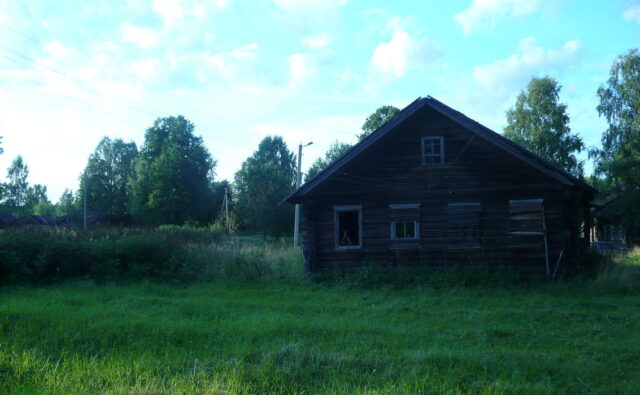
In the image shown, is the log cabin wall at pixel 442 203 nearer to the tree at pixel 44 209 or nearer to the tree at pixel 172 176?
the tree at pixel 172 176

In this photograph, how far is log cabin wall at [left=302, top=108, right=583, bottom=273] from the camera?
1619cm

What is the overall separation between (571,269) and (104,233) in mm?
16395

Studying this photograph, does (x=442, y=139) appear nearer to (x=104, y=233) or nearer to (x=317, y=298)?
(x=317, y=298)

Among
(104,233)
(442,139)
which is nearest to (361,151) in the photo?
(442,139)

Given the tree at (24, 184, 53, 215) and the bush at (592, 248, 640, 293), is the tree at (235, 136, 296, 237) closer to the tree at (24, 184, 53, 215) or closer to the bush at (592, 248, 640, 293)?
the bush at (592, 248, 640, 293)

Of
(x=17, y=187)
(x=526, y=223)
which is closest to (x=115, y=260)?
(x=526, y=223)

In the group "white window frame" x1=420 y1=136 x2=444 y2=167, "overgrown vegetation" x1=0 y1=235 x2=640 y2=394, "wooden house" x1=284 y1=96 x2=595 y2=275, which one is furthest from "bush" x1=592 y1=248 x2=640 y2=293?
"white window frame" x1=420 y1=136 x2=444 y2=167

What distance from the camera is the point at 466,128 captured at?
54.1 feet

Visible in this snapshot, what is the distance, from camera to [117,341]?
8883 mm

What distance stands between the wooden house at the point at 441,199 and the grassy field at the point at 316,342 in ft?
8.77

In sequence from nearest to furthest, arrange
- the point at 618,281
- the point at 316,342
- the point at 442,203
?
the point at 316,342, the point at 618,281, the point at 442,203

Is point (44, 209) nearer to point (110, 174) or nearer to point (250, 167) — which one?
point (110, 174)

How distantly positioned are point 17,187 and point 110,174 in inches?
765

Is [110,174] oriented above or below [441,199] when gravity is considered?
above
